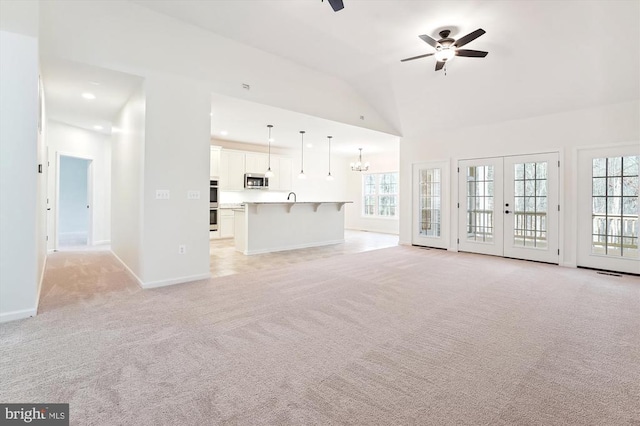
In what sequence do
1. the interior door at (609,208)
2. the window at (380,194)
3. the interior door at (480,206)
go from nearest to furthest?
the interior door at (609,208) < the interior door at (480,206) < the window at (380,194)

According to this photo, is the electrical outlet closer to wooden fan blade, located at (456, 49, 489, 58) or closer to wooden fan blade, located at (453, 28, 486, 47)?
wooden fan blade, located at (453, 28, 486, 47)

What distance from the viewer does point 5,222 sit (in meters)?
2.94

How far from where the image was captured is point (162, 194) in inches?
161

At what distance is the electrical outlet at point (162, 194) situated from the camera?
13.3 feet

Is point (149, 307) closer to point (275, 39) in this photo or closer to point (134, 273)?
point (134, 273)

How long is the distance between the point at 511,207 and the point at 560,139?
1.43m

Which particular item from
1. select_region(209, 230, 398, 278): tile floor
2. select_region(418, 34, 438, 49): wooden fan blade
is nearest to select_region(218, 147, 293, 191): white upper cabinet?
select_region(209, 230, 398, 278): tile floor

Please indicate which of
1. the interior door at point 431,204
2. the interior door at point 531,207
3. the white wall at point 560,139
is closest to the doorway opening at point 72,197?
the interior door at point 431,204

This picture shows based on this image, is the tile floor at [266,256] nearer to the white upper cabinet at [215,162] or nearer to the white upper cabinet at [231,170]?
the white upper cabinet at [231,170]

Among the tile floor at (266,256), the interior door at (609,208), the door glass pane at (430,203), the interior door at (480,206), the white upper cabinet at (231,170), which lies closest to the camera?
the interior door at (609,208)

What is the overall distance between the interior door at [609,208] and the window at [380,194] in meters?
5.69

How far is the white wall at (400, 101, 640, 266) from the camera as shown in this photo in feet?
16.6

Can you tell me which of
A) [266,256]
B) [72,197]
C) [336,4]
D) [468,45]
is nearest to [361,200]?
[266,256]

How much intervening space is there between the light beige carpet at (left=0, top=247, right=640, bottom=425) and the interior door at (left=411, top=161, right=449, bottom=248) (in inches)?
120
